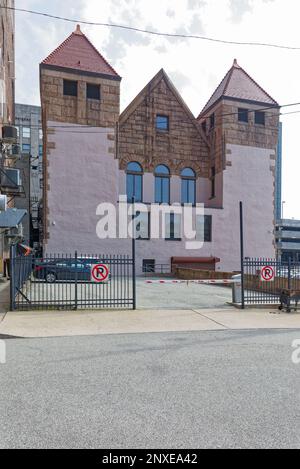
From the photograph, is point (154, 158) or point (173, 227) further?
point (154, 158)

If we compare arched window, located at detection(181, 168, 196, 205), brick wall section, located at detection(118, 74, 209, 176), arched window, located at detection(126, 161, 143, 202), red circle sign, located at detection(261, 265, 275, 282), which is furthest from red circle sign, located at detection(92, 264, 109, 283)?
arched window, located at detection(181, 168, 196, 205)

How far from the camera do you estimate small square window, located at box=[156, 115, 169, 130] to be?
110 feet

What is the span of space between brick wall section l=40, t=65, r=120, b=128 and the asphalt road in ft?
81.1

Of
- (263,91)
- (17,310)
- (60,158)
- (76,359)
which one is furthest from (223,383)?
(263,91)

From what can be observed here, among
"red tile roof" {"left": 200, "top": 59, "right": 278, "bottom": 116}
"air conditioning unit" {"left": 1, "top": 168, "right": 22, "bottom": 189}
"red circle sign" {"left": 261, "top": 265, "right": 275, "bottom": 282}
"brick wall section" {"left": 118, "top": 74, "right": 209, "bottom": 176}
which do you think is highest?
"red tile roof" {"left": 200, "top": 59, "right": 278, "bottom": 116}

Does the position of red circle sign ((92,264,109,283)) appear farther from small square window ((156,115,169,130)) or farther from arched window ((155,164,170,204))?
small square window ((156,115,169,130))

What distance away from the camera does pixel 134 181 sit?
3253 cm

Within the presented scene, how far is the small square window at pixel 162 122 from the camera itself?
3356 cm

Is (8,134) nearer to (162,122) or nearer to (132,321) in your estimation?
(132,321)

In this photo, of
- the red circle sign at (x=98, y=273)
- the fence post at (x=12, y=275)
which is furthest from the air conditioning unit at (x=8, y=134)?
the red circle sign at (x=98, y=273)

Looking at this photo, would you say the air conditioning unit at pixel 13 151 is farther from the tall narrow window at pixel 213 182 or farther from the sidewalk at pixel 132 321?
the tall narrow window at pixel 213 182

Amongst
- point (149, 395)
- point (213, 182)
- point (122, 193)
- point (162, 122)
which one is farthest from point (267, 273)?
point (162, 122)

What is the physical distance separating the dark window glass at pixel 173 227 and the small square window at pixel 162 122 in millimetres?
8491

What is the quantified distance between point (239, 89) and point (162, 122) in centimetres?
808
